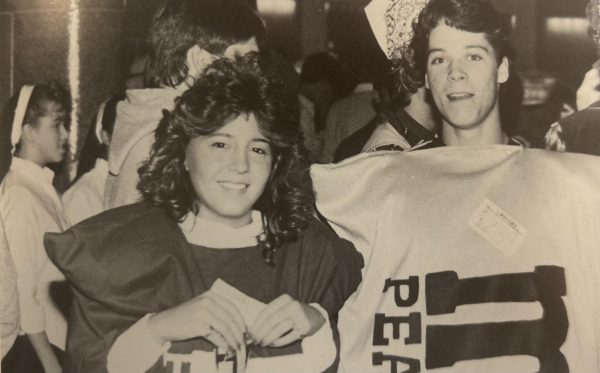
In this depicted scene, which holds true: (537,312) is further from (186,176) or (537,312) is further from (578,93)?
(186,176)

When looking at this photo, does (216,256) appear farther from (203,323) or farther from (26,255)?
(26,255)

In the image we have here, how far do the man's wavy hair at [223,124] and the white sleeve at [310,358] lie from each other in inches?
5.5

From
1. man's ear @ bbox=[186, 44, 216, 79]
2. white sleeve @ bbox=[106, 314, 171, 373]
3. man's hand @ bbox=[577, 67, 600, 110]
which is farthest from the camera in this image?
man's hand @ bbox=[577, 67, 600, 110]

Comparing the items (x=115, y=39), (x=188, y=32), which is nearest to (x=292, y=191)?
(x=188, y=32)

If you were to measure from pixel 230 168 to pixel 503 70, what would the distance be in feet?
1.68

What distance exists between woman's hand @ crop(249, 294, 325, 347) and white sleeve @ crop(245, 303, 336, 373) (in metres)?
0.02

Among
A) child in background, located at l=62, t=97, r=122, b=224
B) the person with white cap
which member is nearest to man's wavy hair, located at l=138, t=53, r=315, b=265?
child in background, located at l=62, t=97, r=122, b=224

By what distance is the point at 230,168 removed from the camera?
1208 mm

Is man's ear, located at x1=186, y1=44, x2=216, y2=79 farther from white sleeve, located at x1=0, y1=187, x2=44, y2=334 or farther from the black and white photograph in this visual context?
white sleeve, located at x1=0, y1=187, x2=44, y2=334

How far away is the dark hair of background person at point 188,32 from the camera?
4.16 ft

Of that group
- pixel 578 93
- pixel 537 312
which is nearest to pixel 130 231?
pixel 537 312

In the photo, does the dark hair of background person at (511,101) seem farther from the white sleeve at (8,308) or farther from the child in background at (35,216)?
the white sleeve at (8,308)

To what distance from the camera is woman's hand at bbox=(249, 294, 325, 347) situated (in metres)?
1.20

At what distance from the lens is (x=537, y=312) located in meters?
1.22
